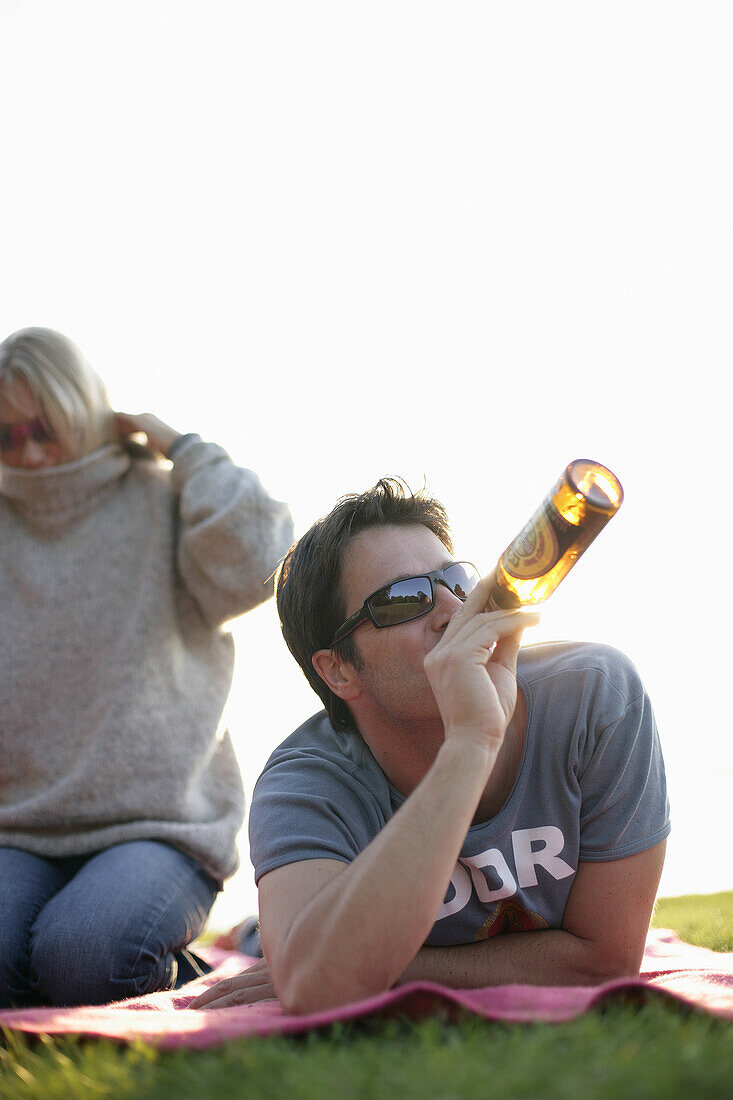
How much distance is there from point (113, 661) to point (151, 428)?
84cm

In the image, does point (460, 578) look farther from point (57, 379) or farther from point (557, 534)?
point (57, 379)

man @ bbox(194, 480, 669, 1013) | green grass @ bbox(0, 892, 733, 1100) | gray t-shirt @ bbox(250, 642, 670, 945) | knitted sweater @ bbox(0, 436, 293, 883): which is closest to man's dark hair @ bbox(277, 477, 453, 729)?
man @ bbox(194, 480, 669, 1013)

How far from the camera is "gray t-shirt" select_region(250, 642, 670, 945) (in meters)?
1.78

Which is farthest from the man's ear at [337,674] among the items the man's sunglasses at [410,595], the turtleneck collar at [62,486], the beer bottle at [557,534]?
the turtleneck collar at [62,486]

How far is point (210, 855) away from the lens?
263cm

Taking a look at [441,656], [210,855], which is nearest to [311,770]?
[441,656]

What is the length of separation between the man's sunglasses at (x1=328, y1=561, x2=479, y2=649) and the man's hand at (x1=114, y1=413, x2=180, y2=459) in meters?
1.30

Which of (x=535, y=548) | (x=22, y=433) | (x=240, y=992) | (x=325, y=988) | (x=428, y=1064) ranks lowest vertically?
(x=240, y=992)

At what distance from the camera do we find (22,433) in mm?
2879

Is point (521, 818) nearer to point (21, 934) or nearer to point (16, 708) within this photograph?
point (21, 934)

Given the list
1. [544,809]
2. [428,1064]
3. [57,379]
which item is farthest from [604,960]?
[57,379]

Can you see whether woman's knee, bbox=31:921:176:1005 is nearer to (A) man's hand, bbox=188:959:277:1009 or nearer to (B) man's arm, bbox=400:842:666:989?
(A) man's hand, bbox=188:959:277:1009

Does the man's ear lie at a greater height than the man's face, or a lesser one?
lesser

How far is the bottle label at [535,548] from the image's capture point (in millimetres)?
1727
